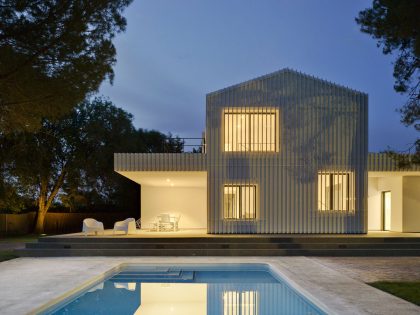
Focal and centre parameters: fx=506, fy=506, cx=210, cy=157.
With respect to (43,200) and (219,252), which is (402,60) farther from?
(43,200)

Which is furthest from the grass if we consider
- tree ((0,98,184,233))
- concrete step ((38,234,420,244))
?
tree ((0,98,184,233))

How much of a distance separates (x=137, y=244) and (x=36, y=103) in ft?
19.4

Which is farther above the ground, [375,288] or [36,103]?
[36,103]

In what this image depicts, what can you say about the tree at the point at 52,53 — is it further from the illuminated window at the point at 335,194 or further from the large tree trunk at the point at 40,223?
the large tree trunk at the point at 40,223

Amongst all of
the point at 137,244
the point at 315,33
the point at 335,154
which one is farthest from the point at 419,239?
the point at 315,33

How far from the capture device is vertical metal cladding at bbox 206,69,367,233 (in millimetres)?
16812

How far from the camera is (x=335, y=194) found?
1694 cm

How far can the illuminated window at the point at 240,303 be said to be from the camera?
8.40m

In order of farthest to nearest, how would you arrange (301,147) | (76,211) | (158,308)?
(76,211)
(301,147)
(158,308)

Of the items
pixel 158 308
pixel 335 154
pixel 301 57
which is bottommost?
pixel 158 308

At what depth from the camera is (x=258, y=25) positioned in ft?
349

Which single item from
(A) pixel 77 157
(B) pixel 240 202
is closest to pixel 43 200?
(A) pixel 77 157

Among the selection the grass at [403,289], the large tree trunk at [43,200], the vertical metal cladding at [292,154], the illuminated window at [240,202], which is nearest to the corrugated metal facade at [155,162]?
the vertical metal cladding at [292,154]

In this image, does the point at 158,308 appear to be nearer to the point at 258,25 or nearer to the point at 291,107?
the point at 291,107
